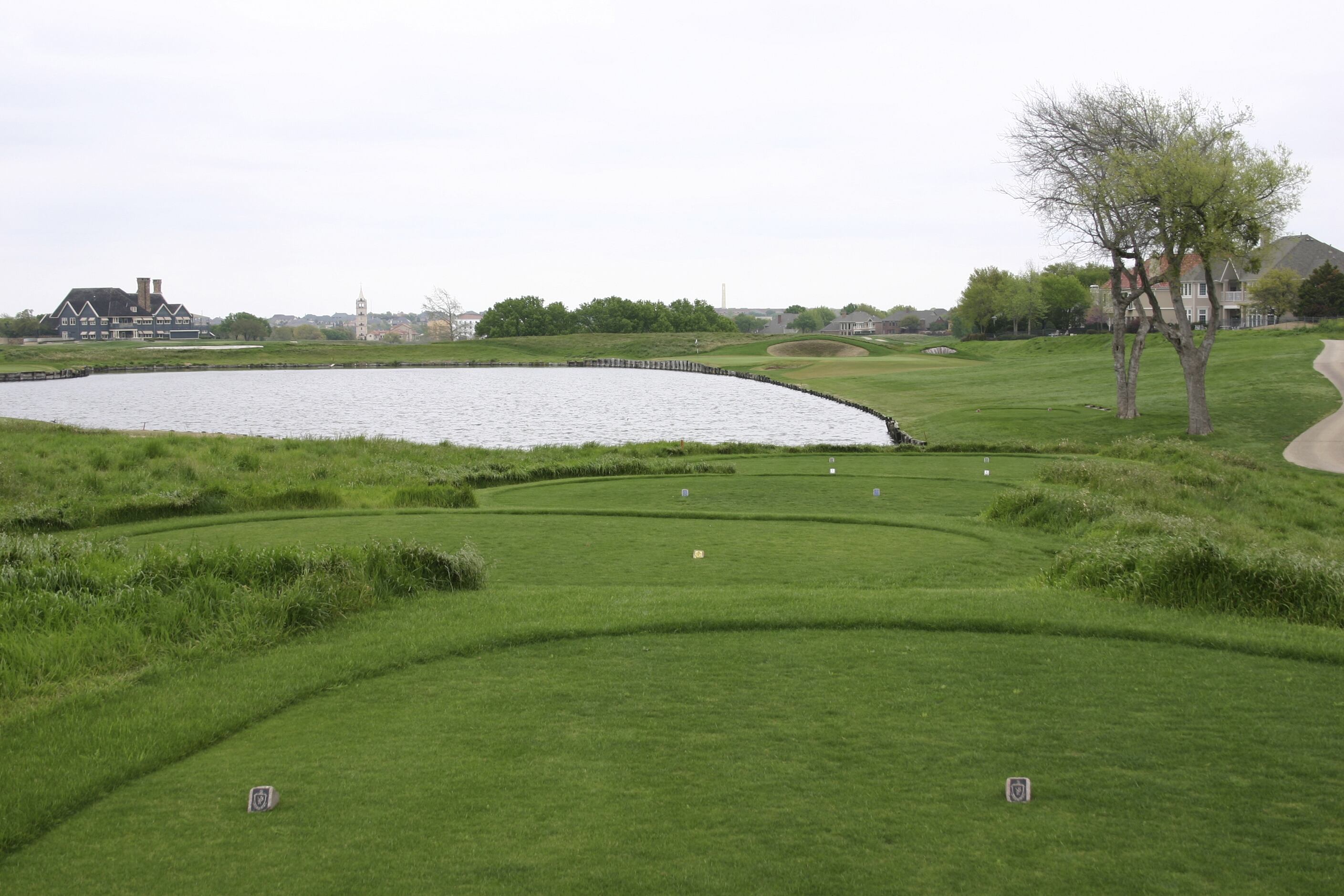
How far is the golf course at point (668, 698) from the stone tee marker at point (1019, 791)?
113 mm

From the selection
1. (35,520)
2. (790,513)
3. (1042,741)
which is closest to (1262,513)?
(790,513)

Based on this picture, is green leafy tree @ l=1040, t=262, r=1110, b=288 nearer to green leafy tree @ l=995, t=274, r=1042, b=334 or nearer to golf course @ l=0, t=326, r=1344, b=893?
green leafy tree @ l=995, t=274, r=1042, b=334

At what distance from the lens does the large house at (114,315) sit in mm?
167750

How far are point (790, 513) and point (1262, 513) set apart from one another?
402 inches

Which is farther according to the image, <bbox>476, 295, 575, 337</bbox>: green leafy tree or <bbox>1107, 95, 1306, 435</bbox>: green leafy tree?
<bbox>476, 295, 575, 337</bbox>: green leafy tree

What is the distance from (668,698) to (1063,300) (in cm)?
12032

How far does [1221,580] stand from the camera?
10.8 metres

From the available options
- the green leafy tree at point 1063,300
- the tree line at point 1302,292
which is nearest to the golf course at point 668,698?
the tree line at point 1302,292

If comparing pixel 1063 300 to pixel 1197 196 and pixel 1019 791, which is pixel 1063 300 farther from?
pixel 1019 791

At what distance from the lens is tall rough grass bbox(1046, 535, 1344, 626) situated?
411 inches

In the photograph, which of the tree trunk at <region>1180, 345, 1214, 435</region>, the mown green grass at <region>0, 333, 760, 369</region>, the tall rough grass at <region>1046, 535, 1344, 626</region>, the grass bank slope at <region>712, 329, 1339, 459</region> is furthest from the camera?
the mown green grass at <region>0, 333, 760, 369</region>

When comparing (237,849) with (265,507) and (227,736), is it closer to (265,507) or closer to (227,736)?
(227,736)

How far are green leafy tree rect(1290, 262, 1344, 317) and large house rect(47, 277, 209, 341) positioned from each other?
6568 inches

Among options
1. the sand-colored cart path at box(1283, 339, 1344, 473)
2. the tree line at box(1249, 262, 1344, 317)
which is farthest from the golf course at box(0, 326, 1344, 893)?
the tree line at box(1249, 262, 1344, 317)
